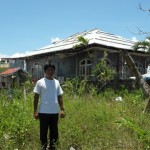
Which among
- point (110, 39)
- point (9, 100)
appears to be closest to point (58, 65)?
point (110, 39)

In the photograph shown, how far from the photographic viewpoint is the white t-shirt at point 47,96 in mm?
6062

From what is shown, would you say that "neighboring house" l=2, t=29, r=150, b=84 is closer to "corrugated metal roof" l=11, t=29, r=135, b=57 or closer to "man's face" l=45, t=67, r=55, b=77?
"corrugated metal roof" l=11, t=29, r=135, b=57

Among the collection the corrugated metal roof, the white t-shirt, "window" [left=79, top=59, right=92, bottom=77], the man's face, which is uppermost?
the corrugated metal roof

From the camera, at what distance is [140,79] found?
34.0ft

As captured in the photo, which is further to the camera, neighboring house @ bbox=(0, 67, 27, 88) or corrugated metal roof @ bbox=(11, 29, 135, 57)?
corrugated metal roof @ bbox=(11, 29, 135, 57)

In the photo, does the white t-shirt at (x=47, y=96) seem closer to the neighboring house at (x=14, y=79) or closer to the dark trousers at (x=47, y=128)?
the dark trousers at (x=47, y=128)

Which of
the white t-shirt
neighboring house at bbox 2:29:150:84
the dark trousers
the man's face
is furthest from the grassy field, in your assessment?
neighboring house at bbox 2:29:150:84

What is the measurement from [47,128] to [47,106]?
1.26 ft

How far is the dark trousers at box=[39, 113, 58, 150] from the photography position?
6.06 meters

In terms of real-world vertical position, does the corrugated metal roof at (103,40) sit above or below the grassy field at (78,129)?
above

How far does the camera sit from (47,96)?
610cm

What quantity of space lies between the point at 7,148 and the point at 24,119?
1123mm

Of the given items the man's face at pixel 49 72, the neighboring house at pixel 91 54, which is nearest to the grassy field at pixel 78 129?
Result: the man's face at pixel 49 72

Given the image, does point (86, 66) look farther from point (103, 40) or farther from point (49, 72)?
point (49, 72)
